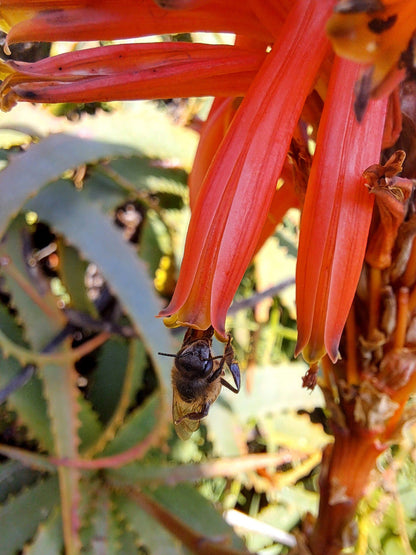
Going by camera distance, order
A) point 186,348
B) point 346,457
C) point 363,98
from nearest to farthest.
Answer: point 363,98
point 186,348
point 346,457

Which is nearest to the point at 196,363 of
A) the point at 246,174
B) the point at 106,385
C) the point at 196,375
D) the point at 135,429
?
the point at 196,375

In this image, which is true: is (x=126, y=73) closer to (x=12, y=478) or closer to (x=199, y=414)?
(x=199, y=414)

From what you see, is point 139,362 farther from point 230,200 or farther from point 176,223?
point 230,200

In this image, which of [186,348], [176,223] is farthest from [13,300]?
[186,348]

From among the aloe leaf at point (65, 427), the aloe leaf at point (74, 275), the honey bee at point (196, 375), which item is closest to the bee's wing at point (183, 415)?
the honey bee at point (196, 375)

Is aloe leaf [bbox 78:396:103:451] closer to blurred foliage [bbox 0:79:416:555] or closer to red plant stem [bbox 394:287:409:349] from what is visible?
blurred foliage [bbox 0:79:416:555]
